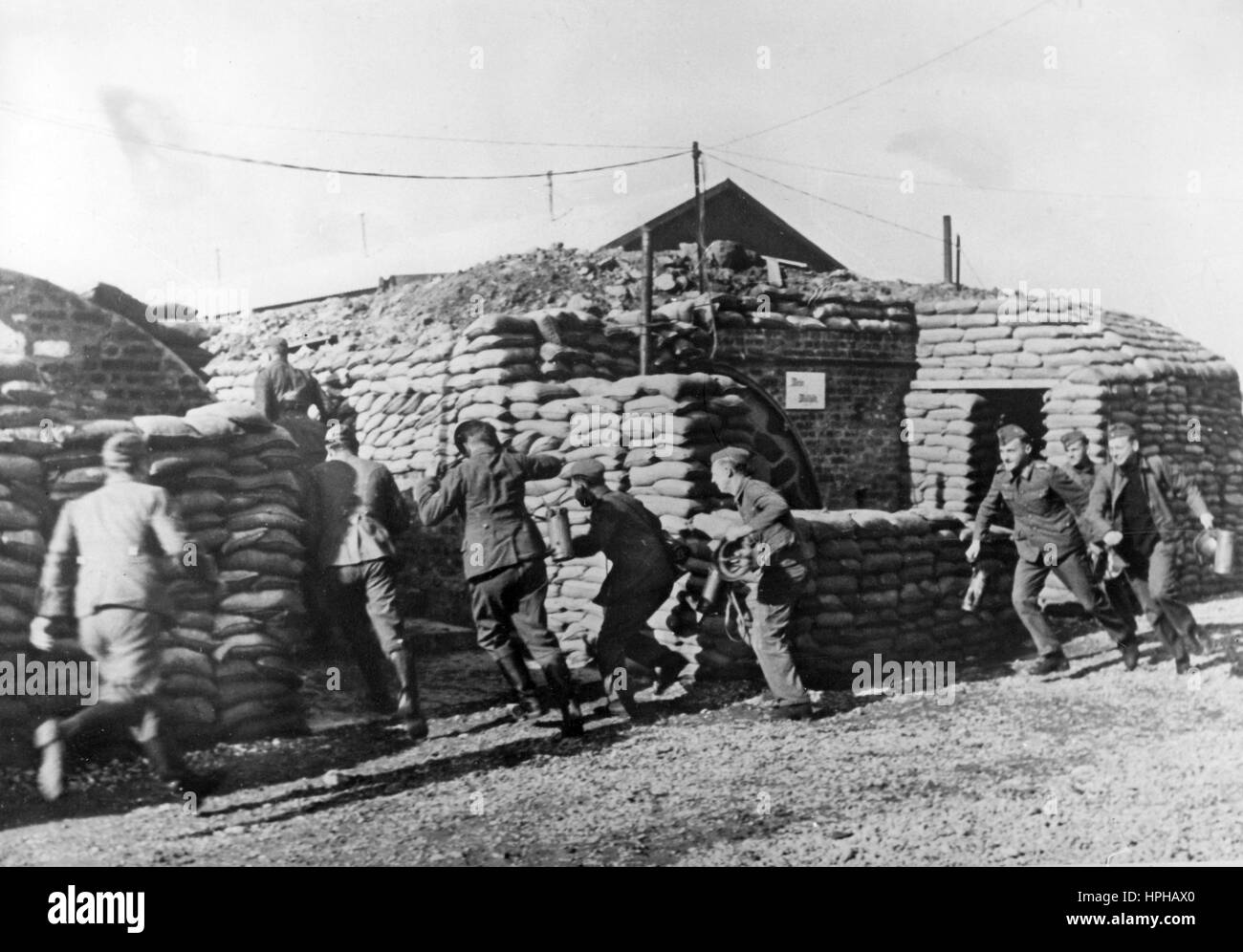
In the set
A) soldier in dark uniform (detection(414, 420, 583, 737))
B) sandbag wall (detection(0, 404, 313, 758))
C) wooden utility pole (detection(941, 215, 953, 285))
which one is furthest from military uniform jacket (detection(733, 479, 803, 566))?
wooden utility pole (detection(941, 215, 953, 285))

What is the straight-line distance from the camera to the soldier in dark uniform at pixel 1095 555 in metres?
6.48

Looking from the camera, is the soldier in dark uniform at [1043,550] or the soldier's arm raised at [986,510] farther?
the soldier's arm raised at [986,510]

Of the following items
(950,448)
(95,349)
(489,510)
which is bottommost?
(489,510)

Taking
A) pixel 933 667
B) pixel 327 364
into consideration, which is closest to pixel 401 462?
pixel 327 364

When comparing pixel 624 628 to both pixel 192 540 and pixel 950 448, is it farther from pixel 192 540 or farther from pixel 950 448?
pixel 950 448

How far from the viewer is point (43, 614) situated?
436cm

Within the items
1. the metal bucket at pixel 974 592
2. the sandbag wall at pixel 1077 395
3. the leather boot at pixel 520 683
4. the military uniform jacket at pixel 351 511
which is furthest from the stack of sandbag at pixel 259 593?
the sandbag wall at pixel 1077 395

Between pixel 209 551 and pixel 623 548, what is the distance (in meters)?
2.15

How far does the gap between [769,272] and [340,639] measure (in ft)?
20.2

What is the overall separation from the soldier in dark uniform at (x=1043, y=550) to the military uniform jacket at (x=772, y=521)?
58.2 inches

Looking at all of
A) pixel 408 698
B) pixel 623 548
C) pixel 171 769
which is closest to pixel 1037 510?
pixel 623 548

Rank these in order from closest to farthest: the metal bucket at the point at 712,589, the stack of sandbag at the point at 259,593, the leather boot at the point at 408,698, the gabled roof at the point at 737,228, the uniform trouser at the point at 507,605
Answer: the stack of sandbag at the point at 259,593 → the leather boot at the point at 408,698 → the uniform trouser at the point at 507,605 → the metal bucket at the point at 712,589 → the gabled roof at the point at 737,228

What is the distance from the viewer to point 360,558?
5371mm

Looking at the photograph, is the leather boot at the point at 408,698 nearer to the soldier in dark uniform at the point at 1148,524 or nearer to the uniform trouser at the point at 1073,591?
the uniform trouser at the point at 1073,591
